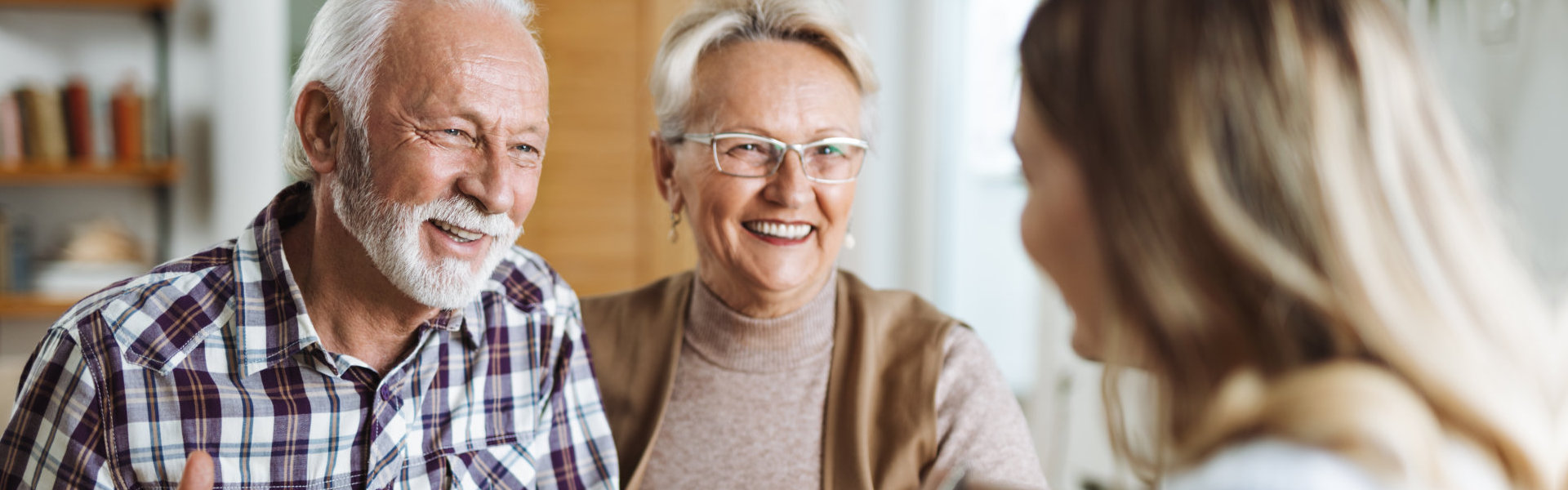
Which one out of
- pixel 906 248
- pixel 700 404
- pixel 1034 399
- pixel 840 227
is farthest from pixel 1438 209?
pixel 906 248

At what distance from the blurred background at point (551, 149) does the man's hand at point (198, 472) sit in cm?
231

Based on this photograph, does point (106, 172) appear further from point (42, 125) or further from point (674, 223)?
point (674, 223)

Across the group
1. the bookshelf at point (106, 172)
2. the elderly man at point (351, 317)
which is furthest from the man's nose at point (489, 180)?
the bookshelf at point (106, 172)

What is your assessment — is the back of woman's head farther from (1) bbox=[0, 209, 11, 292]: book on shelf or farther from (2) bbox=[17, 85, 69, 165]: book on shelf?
(1) bbox=[0, 209, 11, 292]: book on shelf

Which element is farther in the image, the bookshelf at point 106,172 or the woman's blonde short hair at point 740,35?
the bookshelf at point 106,172

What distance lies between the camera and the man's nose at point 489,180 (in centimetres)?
125

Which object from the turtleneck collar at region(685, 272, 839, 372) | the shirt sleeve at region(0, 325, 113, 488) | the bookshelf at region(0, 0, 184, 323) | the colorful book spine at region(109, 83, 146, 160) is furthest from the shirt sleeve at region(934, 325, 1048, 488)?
the colorful book spine at region(109, 83, 146, 160)

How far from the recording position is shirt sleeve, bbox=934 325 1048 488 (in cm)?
141

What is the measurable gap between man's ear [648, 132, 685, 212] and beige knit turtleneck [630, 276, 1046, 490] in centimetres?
17

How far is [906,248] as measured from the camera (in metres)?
3.50

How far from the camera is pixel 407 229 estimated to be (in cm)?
124

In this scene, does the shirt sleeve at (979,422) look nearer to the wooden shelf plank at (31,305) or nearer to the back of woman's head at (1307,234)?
the back of woman's head at (1307,234)

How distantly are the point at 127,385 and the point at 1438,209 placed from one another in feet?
4.14

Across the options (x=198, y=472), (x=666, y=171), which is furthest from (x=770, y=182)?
(x=198, y=472)
